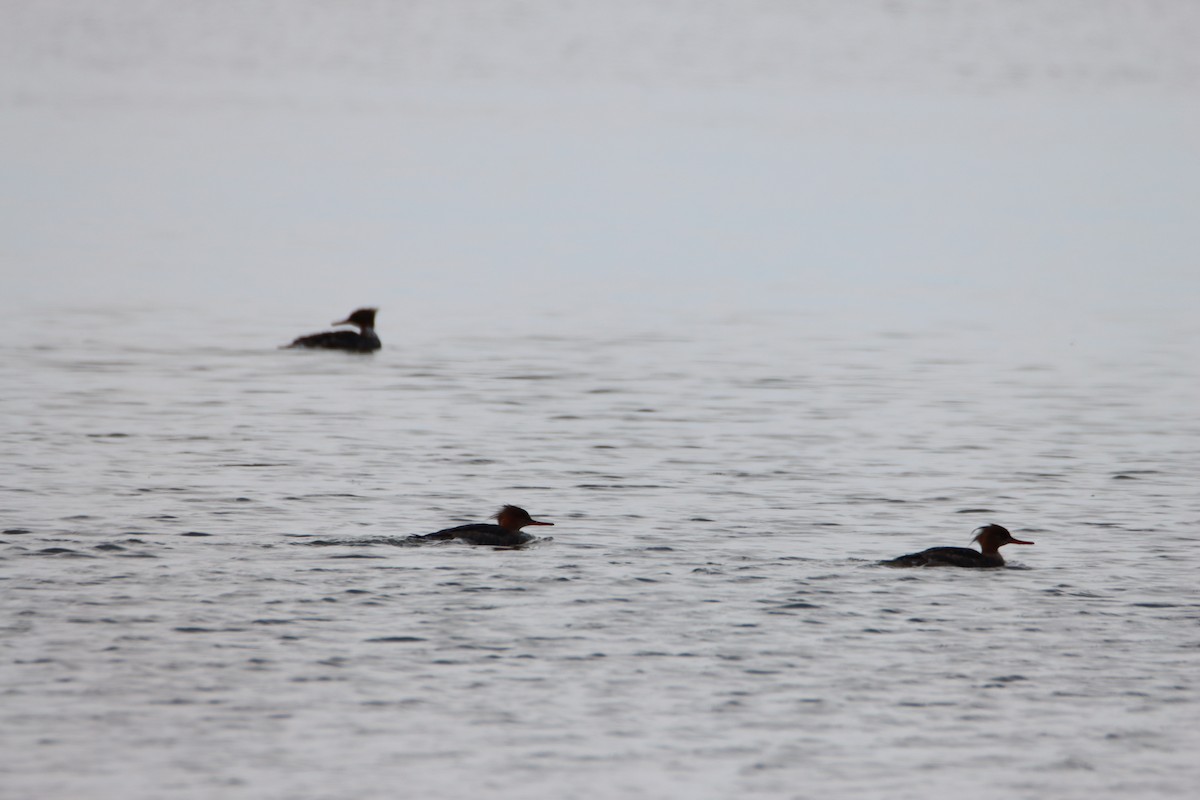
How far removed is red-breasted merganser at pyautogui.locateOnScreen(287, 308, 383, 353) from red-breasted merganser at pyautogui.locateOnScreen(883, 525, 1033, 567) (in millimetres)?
12875

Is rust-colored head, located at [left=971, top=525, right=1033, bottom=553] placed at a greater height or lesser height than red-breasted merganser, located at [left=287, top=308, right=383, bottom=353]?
lesser

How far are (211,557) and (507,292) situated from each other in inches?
740

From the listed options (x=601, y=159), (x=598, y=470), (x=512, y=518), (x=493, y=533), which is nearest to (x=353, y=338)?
(x=598, y=470)

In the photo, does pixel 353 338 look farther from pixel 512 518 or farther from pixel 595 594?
pixel 595 594

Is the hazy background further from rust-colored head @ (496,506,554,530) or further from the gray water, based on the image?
rust-colored head @ (496,506,554,530)

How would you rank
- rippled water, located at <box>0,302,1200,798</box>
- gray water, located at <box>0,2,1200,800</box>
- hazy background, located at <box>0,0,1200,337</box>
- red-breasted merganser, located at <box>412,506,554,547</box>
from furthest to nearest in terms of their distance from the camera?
hazy background, located at <box>0,0,1200,337</box>, red-breasted merganser, located at <box>412,506,554,547</box>, gray water, located at <box>0,2,1200,800</box>, rippled water, located at <box>0,302,1200,798</box>

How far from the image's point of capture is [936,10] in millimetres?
91500

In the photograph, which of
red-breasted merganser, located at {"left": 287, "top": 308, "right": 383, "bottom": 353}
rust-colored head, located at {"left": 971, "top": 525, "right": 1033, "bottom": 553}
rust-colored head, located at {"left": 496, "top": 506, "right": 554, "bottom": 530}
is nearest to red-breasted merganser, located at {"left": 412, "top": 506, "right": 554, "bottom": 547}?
rust-colored head, located at {"left": 496, "top": 506, "right": 554, "bottom": 530}

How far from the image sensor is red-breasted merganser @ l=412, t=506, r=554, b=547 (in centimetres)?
1447

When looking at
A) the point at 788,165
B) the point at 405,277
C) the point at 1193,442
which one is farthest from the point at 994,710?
the point at 788,165

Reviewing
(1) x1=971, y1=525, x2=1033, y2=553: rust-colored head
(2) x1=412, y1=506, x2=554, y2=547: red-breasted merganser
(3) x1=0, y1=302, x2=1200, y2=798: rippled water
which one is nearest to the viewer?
(3) x1=0, y1=302, x2=1200, y2=798: rippled water

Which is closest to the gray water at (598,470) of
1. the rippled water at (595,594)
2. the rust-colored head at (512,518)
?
the rippled water at (595,594)

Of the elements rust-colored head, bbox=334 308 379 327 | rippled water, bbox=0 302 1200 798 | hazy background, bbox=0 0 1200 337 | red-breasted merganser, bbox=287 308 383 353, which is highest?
hazy background, bbox=0 0 1200 337

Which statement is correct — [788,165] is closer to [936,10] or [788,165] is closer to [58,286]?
[58,286]
